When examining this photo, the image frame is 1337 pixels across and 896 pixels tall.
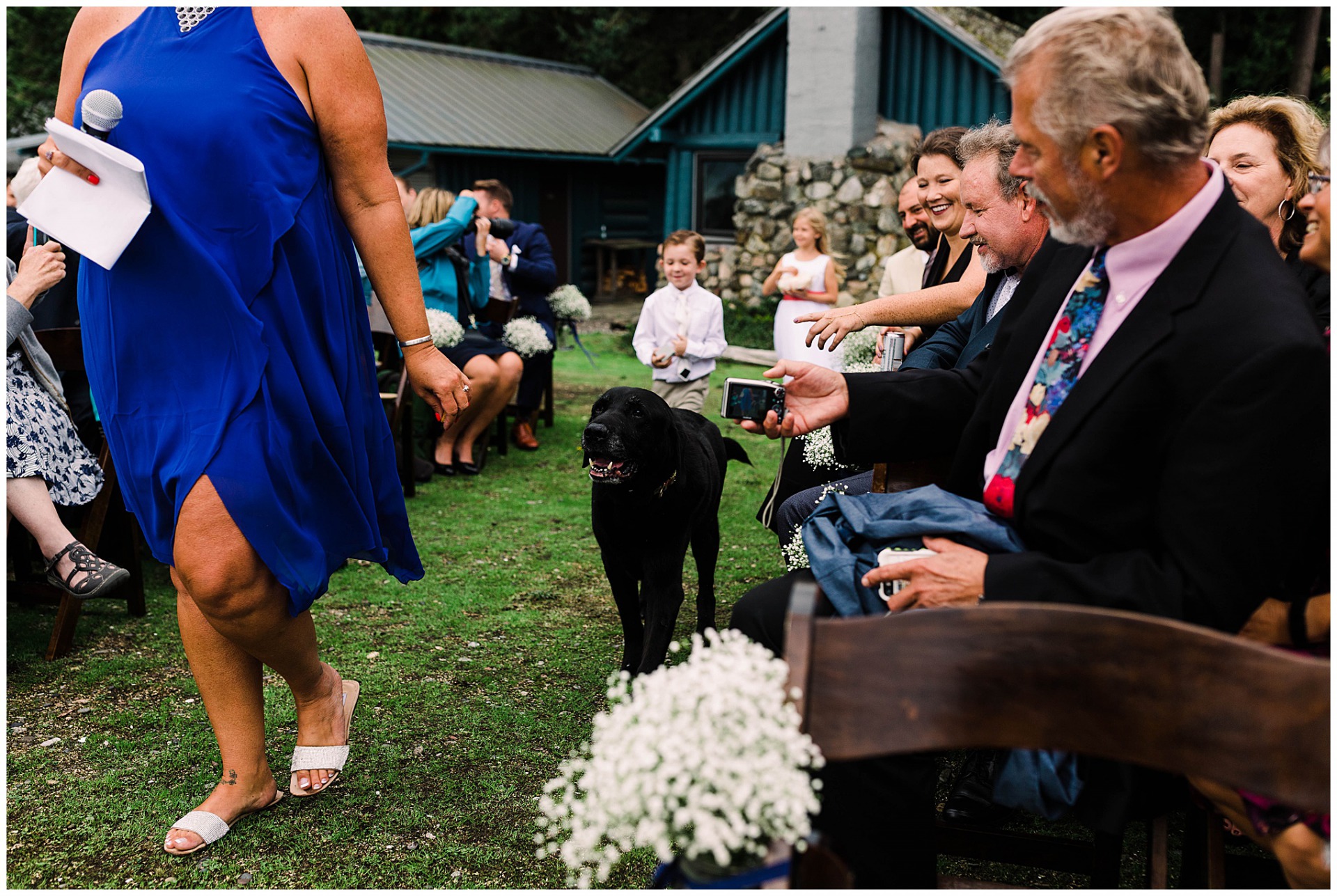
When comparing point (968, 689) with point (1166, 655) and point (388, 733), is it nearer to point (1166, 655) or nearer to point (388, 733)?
point (1166, 655)

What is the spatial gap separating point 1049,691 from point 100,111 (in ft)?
7.54

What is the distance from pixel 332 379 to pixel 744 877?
185 centimetres

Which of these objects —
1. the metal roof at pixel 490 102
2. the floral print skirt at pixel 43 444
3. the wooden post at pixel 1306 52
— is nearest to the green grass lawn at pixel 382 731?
the floral print skirt at pixel 43 444

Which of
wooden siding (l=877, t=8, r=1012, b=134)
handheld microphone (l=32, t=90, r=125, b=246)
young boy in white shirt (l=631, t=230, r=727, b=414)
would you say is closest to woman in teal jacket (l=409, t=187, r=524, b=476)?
young boy in white shirt (l=631, t=230, r=727, b=414)

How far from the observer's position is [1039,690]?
1.44 metres

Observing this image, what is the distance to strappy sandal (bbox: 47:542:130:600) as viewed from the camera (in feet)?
12.6

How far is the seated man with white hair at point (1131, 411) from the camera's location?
170 cm

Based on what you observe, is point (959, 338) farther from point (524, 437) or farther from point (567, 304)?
point (567, 304)

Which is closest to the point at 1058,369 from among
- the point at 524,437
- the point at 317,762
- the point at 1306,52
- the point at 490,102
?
the point at 317,762

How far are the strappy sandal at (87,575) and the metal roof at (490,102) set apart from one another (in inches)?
559

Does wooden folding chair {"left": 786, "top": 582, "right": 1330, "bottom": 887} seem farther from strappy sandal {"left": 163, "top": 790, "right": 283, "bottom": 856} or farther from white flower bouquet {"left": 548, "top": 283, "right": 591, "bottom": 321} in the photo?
white flower bouquet {"left": 548, "top": 283, "right": 591, "bottom": 321}

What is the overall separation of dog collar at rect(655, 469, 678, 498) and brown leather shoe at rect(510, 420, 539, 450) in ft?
15.3

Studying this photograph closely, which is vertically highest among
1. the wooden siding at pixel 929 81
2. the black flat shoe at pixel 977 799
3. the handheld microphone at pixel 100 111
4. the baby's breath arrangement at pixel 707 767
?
the wooden siding at pixel 929 81

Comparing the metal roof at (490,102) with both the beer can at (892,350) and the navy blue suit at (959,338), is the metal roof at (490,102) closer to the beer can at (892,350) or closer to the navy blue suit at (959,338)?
the beer can at (892,350)
